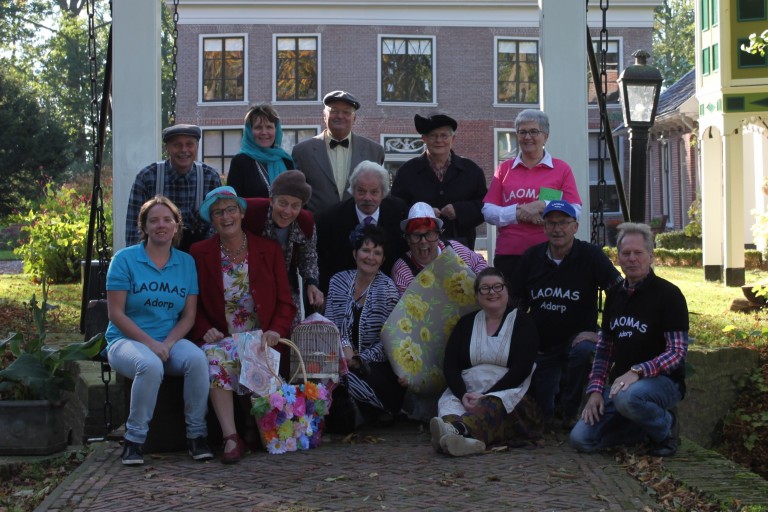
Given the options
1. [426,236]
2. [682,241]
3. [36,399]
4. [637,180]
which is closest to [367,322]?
[426,236]

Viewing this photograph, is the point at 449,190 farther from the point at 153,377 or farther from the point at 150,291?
the point at 153,377

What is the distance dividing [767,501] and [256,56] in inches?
1171

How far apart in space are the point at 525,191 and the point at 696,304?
7.45m

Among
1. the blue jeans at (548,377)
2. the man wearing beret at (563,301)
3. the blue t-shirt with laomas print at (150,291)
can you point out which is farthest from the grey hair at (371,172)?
the blue jeans at (548,377)

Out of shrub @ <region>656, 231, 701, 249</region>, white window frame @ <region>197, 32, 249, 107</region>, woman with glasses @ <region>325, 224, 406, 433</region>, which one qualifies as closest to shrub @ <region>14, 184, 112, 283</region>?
woman with glasses @ <region>325, 224, 406, 433</region>

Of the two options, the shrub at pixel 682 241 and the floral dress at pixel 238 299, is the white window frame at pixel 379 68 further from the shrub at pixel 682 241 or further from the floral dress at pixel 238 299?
the floral dress at pixel 238 299

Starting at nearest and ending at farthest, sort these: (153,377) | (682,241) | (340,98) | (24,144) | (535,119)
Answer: (153,377), (535,119), (340,98), (682,241), (24,144)

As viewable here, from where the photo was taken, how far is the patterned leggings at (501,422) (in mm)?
5688

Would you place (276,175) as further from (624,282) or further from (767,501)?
(767,501)

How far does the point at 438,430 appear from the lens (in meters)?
5.54

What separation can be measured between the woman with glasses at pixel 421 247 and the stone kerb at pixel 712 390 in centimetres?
199

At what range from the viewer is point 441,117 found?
673 cm

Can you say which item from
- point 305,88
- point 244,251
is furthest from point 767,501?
point 305,88

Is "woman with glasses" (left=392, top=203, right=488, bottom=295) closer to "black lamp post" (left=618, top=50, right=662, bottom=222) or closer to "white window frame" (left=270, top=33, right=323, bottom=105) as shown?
"black lamp post" (left=618, top=50, right=662, bottom=222)
